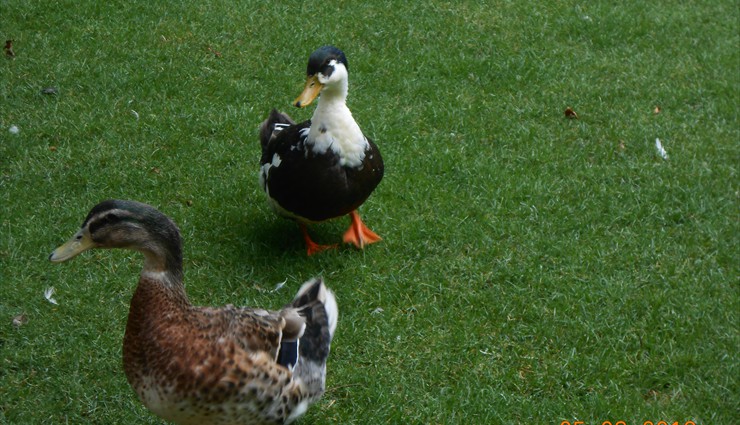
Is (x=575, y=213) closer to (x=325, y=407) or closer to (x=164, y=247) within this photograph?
(x=325, y=407)

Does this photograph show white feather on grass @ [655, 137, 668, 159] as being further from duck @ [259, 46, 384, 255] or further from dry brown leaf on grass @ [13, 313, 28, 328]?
dry brown leaf on grass @ [13, 313, 28, 328]

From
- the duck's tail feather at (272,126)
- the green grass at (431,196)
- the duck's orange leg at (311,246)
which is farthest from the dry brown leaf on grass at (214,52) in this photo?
the duck's orange leg at (311,246)

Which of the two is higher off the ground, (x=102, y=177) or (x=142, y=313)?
(x=142, y=313)

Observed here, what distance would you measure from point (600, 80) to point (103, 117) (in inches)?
159

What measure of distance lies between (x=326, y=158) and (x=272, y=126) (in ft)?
2.47

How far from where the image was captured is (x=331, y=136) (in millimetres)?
4875

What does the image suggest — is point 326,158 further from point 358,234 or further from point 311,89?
point 358,234

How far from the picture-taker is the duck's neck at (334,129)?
488 centimetres

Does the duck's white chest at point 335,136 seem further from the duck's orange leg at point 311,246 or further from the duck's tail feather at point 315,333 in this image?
the duck's tail feather at point 315,333

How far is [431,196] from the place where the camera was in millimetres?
5766

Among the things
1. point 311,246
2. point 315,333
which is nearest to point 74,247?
point 315,333

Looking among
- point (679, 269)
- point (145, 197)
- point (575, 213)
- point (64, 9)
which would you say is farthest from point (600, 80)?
point (64, 9)

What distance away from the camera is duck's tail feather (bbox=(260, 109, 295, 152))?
212 inches

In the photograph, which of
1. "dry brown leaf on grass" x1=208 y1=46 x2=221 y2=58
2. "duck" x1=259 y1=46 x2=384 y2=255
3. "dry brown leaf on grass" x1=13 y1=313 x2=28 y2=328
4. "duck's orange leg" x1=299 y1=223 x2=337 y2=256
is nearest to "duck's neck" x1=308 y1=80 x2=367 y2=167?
"duck" x1=259 y1=46 x2=384 y2=255
